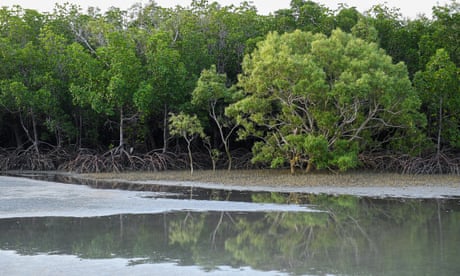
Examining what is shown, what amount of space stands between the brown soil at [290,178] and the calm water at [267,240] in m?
5.07

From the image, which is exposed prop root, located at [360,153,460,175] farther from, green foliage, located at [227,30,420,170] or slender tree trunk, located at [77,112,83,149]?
slender tree trunk, located at [77,112,83,149]

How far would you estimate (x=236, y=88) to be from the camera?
25.5 m

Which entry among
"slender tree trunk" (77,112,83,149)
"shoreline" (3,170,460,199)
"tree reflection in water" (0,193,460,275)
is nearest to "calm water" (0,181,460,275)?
"tree reflection in water" (0,193,460,275)

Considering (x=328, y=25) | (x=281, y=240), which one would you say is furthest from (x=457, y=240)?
(x=328, y=25)

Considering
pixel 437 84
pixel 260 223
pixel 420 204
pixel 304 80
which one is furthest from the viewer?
pixel 437 84

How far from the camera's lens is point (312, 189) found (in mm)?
18750

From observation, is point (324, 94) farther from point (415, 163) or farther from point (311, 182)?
point (415, 163)

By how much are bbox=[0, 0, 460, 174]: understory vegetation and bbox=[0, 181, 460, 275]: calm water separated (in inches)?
310

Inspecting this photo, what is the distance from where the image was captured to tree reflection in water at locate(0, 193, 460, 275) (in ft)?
29.3

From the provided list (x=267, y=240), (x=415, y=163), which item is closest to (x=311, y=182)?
(x=415, y=163)

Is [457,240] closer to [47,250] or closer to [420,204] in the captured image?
[420,204]

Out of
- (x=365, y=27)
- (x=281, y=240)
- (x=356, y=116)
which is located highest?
(x=365, y=27)

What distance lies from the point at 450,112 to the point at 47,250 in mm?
20233

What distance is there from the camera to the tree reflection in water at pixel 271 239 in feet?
29.3
